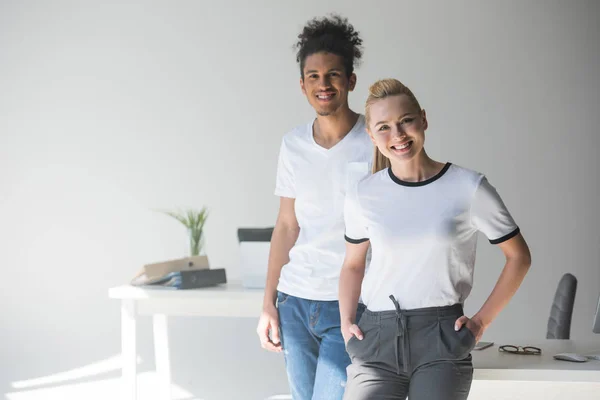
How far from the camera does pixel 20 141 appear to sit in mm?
5449

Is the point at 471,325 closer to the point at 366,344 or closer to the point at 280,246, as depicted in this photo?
the point at 366,344

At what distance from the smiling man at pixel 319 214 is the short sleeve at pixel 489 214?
367 millimetres

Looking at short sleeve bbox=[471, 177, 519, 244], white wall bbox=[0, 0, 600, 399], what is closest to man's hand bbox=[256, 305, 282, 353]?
short sleeve bbox=[471, 177, 519, 244]

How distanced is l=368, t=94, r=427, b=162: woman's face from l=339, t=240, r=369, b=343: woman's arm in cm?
23

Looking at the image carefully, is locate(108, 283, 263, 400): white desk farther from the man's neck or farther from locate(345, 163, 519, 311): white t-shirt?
locate(345, 163, 519, 311): white t-shirt

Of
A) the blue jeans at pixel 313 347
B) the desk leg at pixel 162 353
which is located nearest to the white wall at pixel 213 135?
the desk leg at pixel 162 353

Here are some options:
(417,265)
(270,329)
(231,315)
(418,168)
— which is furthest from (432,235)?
(231,315)

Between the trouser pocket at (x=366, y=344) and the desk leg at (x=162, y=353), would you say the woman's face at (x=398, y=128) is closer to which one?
the trouser pocket at (x=366, y=344)

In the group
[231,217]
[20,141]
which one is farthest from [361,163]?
[20,141]

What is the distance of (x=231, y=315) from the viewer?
127 inches

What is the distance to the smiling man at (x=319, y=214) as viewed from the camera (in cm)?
194

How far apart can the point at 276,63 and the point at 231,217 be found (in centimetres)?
110

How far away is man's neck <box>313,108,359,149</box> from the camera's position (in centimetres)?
203

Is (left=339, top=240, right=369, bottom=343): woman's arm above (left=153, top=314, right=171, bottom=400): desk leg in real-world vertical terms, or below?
above
